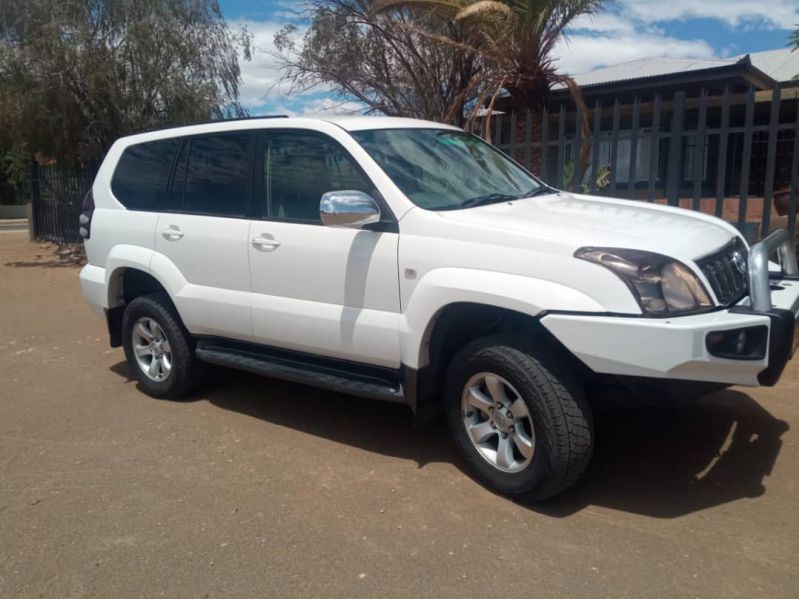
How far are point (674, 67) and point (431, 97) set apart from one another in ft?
19.8

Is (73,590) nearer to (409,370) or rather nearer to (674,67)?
(409,370)

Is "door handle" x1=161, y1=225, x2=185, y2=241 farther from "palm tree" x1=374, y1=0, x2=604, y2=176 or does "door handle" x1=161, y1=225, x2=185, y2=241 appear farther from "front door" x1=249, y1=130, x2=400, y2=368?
"palm tree" x1=374, y1=0, x2=604, y2=176

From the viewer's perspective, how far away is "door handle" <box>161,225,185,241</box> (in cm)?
525

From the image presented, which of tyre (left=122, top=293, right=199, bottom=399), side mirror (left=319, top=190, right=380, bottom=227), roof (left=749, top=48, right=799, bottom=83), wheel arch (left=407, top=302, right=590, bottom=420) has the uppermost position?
roof (left=749, top=48, right=799, bottom=83)

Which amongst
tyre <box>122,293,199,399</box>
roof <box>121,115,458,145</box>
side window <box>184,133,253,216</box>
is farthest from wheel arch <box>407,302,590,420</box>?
tyre <box>122,293,199,399</box>

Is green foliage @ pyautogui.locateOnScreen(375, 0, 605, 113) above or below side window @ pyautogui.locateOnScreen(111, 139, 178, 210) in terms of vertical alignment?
above

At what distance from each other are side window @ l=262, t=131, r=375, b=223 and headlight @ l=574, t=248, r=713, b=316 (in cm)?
152

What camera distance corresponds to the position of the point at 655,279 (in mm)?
3324

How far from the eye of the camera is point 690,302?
336cm

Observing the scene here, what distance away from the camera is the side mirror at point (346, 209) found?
394cm

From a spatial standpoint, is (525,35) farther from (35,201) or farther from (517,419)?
(35,201)

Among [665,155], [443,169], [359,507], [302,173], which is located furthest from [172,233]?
[665,155]

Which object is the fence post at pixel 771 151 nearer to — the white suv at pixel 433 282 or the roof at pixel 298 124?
the white suv at pixel 433 282

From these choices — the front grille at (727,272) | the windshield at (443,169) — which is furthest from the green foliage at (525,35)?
the front grille at (727,272)
